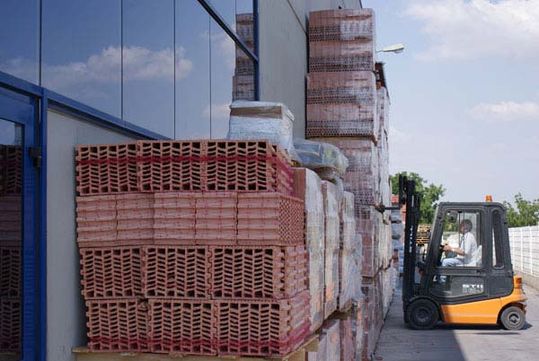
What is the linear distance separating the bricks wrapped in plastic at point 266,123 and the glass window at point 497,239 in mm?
8706

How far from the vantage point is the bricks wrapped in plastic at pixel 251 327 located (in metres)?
5.05

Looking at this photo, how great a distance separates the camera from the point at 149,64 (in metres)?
6.73

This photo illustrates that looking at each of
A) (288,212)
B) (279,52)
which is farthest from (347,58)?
(288,212)

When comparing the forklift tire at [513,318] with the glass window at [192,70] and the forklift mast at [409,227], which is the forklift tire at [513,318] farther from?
the glass window at [192,70]

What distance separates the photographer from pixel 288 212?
17.5 feet

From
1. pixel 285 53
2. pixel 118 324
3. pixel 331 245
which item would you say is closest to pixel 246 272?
pixel 118 324

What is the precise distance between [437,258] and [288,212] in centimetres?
1014

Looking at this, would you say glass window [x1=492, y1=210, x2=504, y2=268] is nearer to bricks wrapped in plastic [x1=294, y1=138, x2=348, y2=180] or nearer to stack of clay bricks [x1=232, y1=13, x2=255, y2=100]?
stack of clay bricks [x1=232, y1=13, x2=255, y2=100]

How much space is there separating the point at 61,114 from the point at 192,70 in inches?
132

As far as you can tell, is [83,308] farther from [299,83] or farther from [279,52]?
[299,83]

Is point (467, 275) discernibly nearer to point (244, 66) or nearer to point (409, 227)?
point (409, 227)

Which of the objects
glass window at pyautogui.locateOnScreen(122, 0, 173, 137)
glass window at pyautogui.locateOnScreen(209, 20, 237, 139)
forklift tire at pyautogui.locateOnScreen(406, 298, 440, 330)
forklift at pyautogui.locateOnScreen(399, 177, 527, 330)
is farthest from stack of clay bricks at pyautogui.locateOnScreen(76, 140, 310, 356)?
forklift tire at pyautogui.locateOnScreen(406, 298, 440, 330)

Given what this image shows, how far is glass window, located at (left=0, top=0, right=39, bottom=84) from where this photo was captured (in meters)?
4.32

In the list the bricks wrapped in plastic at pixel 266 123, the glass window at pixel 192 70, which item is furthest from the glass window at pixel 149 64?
the bricks wrapped in plastic at pixel 266 123
